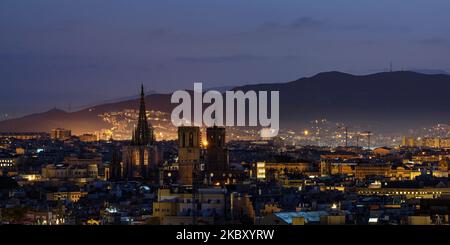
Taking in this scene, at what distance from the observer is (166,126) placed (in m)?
85.2

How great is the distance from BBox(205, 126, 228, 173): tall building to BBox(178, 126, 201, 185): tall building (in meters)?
0.54

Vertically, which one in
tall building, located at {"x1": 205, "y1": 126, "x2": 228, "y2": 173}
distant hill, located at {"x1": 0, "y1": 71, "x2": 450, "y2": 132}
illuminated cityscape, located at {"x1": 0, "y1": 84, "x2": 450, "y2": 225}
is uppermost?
distant hill, located at {"x1": 0, "y1": 71, "x2": 450, "y2": 132}

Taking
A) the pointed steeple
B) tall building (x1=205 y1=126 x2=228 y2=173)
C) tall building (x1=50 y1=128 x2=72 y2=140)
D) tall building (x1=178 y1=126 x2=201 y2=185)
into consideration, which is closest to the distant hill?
tall building (x1=50 y1=128 x2=72 y2=140)

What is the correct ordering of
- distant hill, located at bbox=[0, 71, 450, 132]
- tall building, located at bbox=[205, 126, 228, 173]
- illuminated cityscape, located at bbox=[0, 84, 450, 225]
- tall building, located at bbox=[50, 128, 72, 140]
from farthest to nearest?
tall building, located at bbox=[50, 128, 72, 140]
distant hill, located at bbox=[0, 71, 450, 132]
tall building, located at bbox=[205, 126, 228, 173]
illuminated cityscape, located at bbox=[0, 84, 450, 225]

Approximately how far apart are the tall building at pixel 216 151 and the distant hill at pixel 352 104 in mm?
30130

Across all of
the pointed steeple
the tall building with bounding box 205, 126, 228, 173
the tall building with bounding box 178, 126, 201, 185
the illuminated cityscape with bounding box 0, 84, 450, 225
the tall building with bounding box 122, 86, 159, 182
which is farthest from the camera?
the pointed steeple

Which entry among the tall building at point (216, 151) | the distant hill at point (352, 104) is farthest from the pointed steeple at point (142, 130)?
the distant hill at point (352, 104)

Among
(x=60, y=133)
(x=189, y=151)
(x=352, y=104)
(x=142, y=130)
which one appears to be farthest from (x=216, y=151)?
(x=352, y=104)

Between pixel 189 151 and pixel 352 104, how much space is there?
65.5 metres

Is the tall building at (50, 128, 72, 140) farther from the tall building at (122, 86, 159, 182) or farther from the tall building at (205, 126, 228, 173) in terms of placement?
the tall building at (205, 126, 228, 173)

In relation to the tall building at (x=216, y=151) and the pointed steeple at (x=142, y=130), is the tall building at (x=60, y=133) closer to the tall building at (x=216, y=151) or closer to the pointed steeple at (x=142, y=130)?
the pointed steeple at (x=142, y=130)

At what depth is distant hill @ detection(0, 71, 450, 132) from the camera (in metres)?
98.9

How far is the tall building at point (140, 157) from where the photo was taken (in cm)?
5762

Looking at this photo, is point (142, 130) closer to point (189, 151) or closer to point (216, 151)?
point (216, 151)
